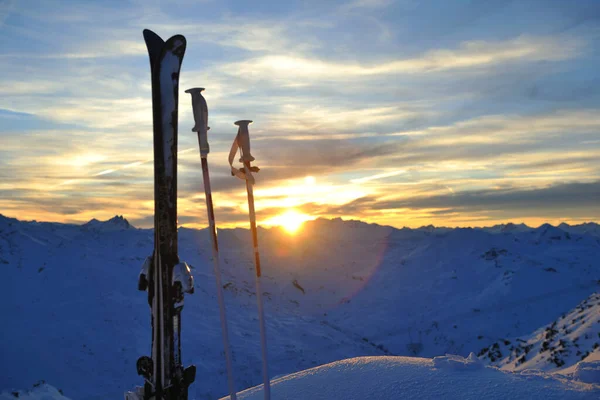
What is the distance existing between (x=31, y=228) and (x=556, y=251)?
6298cm

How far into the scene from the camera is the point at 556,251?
66688 mm

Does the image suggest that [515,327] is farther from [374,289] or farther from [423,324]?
[374,289]

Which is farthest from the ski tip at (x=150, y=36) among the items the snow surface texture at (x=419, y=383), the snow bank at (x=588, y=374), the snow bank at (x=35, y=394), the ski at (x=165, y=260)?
the snow bank at (x=35, y=394)

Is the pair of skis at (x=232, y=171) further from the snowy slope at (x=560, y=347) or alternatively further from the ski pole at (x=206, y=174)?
the snowy slope at (x=560, y=347)

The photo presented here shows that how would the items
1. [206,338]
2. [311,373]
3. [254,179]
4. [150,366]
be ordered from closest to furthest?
[150,366], [254,179], [311,373], [206,338]

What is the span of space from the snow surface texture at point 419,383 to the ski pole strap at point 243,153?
3.50 metres

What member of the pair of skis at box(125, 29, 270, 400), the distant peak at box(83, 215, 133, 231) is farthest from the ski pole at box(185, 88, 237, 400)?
the distant peak at box(83, 215, 133, 231)

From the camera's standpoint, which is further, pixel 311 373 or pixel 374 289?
pixel 374 289

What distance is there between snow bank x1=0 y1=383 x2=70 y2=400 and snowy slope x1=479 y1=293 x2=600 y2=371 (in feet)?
44.6

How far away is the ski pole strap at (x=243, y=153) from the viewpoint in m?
6.57

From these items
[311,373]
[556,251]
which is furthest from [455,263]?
[311,373]

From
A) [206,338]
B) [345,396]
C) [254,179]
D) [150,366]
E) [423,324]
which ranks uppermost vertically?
[254,179]

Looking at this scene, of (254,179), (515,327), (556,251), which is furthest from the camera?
(556,251)

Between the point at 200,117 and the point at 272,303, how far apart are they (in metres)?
35.3
